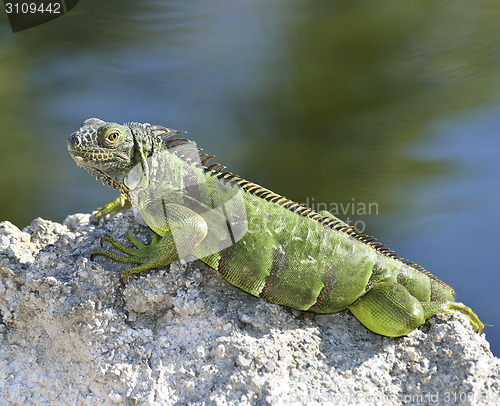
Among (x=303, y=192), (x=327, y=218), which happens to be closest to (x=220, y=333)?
(x=327, y=218)

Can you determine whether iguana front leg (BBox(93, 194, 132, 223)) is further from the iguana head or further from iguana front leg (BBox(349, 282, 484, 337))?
iguana front leg (BBox(349, 282, 484, 337))

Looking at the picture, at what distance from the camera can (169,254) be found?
3131 mm

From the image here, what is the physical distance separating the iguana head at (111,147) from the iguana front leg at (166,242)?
1.04 feet

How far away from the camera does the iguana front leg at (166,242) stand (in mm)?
3129

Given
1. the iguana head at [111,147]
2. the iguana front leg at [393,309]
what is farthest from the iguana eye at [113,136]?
the iguana front leg at [393,309]

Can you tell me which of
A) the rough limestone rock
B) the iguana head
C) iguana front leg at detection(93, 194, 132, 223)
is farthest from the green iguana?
iguana front leg at detection(93, 194, 132, 223)

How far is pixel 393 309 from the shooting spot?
3211 millimetres

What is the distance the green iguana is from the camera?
318cm

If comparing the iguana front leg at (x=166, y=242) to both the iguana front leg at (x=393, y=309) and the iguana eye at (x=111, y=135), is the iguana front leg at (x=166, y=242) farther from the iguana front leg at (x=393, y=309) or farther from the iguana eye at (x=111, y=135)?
the iguana front leg at (x=393, y=309)

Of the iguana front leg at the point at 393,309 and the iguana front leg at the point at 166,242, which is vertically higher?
the iguana front leg at the point at 166,242

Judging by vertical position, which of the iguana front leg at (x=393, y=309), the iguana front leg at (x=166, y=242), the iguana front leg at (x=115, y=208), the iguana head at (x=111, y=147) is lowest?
the iguana front leg at (x=393, y=309)

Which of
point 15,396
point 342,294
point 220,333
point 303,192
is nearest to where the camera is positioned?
point 15,396

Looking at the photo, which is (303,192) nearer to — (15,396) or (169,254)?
(169,254)

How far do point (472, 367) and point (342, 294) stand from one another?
2.75 feet
